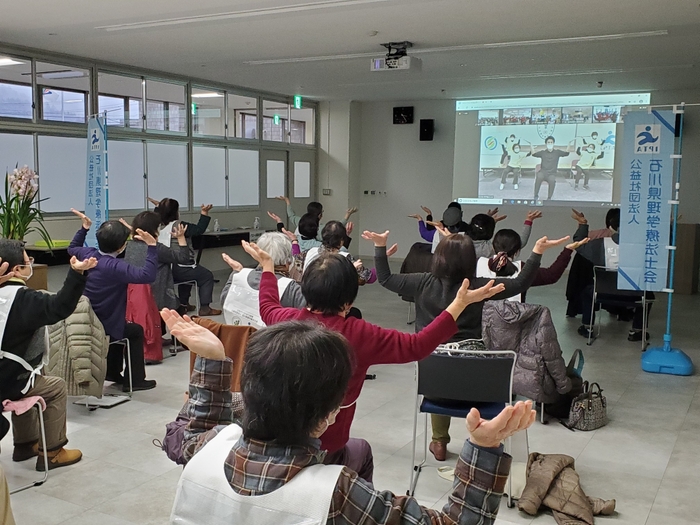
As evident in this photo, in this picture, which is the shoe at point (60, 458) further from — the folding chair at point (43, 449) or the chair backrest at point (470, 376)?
the chair backrest at point (470, 376)

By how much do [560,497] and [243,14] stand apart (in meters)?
4.53

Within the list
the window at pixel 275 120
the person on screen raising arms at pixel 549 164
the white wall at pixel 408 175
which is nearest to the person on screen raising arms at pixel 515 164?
the person on screen raising arms at pixel 549 164

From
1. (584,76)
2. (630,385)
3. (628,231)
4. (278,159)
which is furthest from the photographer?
(278,159)

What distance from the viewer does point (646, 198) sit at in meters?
5.36

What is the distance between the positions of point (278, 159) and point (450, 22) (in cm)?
631

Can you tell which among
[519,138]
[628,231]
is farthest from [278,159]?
[628,231]

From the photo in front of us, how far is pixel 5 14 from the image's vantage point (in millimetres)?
5750

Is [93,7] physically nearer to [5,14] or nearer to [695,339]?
[5,14]

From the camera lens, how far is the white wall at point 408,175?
447 inches

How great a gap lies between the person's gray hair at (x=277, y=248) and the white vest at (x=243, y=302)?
0.20 meters

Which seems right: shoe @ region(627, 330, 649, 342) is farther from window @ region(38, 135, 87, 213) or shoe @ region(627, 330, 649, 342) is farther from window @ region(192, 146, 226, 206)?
window @ region(38, 135, 87, 213)

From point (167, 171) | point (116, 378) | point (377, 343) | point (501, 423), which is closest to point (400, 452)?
point (377, 343)

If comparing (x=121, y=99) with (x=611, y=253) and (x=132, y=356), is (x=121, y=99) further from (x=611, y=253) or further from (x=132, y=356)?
(x=611, y=253)

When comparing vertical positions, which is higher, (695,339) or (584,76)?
(584,76)
